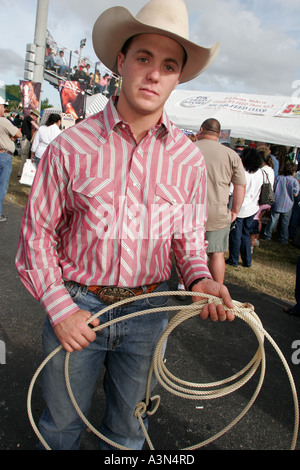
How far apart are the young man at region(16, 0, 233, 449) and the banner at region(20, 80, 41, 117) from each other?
10.6m

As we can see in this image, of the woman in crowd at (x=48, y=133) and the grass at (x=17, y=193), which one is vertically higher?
the woman in crowd at (x=48, y=133)

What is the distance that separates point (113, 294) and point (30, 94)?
37.0 feet

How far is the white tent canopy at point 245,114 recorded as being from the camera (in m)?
9.67

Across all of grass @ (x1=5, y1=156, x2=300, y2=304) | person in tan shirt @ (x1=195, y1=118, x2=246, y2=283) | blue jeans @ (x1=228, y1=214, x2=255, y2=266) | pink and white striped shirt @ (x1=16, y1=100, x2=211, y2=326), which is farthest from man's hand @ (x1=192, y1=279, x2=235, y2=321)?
blue jeans @ (x1=228, y1=214, x2=255, y2=266)

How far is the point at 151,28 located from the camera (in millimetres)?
1327

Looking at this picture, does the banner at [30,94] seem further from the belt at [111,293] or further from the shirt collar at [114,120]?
the belt at [111,293]

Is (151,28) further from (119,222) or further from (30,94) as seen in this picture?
(30,94)

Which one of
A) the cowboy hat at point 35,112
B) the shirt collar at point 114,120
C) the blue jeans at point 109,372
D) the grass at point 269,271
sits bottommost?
the grass at point 269,271

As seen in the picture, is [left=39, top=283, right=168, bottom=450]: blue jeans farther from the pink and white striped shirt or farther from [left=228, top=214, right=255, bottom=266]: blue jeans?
[left=228, top=214, right=255, bottom=266]: blue jeans

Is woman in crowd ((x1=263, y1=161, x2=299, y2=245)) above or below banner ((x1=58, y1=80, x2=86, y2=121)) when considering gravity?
below

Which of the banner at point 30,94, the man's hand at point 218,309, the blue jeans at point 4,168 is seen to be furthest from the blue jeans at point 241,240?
the banner at point 30,94

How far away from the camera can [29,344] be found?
3078mm

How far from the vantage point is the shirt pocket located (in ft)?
4.49

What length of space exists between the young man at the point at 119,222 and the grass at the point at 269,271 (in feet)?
13.2
